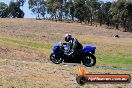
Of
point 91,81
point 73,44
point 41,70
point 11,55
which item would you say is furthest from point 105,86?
point 11,55

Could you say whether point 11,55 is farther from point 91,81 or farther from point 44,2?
point 44,2

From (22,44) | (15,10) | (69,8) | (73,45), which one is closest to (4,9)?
(15,10)

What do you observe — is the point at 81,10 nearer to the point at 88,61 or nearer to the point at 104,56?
the point at 104,56

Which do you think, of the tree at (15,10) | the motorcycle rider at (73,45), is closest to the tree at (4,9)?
the tree at (15,10)

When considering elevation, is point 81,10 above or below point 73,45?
below

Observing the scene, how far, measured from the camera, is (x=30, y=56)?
29.9 metres

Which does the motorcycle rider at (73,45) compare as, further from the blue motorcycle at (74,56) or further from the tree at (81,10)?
the tree at (81,10)

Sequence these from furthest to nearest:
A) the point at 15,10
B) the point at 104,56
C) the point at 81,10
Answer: the point at 15,10 → the point at 81,10 → the point at 104,56

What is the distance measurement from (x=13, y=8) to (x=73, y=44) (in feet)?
461

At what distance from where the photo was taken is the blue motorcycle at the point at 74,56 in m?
24.4

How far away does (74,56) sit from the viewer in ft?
80.6

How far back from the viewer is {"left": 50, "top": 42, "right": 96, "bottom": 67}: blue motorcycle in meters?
24.4

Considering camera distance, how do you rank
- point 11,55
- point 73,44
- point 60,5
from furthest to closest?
point 60,5 < point 11,55 < point 73,44

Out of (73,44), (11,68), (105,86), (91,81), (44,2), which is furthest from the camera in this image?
(44,2)
